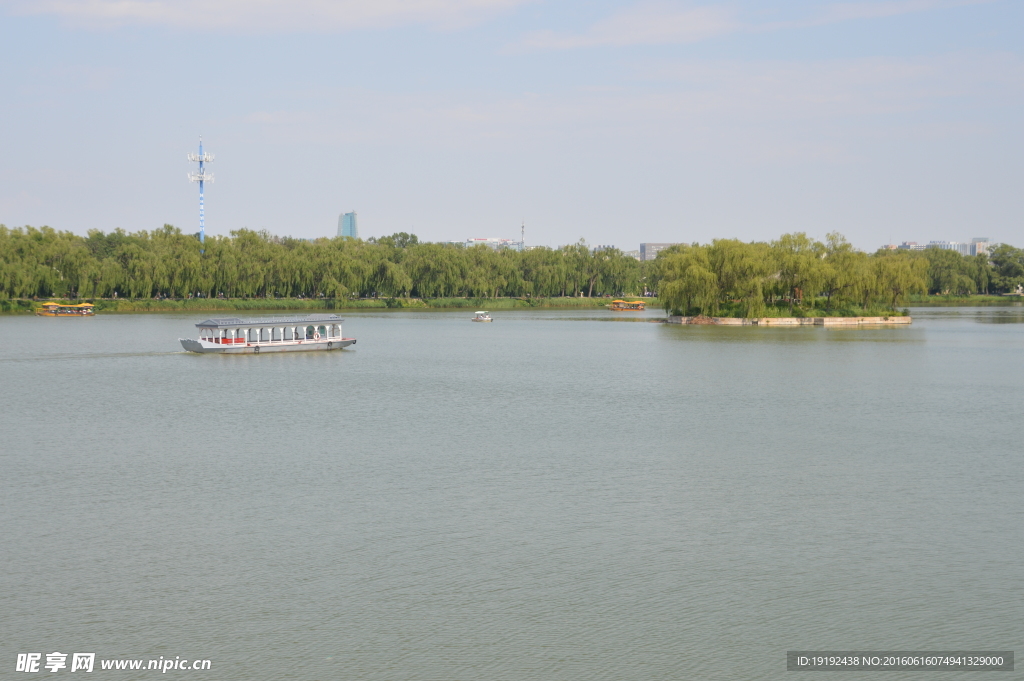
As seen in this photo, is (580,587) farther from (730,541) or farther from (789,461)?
(789,461)

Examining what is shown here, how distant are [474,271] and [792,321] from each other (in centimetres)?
4624

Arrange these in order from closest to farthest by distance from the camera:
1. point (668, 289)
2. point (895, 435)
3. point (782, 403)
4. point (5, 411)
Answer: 1. point (895, 435)
2. point (5, 411)
3. point (782, 403)
4. point (668, 289)

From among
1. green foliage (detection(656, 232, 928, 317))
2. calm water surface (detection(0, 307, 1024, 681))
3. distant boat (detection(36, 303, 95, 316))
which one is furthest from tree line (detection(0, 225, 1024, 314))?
calm water surface (detection(0, 307, 1024, 681))

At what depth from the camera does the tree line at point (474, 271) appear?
67.8 m

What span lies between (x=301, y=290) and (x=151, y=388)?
6974 cm

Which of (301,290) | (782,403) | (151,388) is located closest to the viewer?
(782,403)

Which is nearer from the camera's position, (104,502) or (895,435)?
(104,502)

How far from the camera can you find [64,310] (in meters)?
85.4

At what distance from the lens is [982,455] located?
19078 millimetres

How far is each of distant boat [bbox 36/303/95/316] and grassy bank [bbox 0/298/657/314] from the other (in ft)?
5.91

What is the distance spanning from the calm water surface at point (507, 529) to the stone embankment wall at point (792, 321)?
37.1m

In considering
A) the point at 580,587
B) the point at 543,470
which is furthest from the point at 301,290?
the point at 580,587

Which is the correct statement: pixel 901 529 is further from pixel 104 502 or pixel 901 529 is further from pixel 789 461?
pixel 104 502

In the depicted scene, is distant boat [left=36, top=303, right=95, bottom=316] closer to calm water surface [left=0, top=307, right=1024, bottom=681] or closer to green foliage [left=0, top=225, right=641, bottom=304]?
green foliage [left=0, top=225, right=641, bottom=304]
